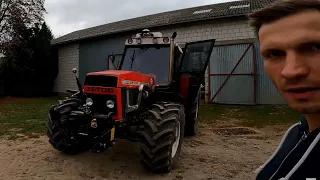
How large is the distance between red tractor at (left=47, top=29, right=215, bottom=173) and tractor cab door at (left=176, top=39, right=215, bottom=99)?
0.09 feet

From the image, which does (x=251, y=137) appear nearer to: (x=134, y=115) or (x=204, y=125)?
(x=204, y=125)

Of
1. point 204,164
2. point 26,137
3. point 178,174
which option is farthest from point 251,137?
point 26,137

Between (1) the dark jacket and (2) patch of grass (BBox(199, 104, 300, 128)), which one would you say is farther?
(2) patch of grass (BBox(199, 104, 300, 128))

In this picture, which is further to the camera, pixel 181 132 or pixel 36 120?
pixel 36 120

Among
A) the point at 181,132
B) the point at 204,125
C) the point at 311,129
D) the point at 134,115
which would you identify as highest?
the point at 311,129

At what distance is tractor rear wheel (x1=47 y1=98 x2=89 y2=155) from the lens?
15.8 feet

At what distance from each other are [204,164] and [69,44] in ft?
58.9

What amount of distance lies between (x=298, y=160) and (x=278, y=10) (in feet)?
1.48

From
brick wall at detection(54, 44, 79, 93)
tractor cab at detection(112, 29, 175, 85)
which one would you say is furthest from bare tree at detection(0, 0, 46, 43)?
tractor cab at detection(112, 29, 175, 85)

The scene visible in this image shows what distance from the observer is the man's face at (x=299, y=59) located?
2.85ft

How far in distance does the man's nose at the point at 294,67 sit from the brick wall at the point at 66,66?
66.2 feet

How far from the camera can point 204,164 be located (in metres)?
5.26

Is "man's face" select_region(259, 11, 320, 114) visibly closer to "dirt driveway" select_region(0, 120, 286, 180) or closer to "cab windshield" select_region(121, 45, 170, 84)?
"dirt driveway" select_region(0, 120, 286, 180)

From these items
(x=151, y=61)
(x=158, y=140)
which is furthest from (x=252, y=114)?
(x=158, y=140)
